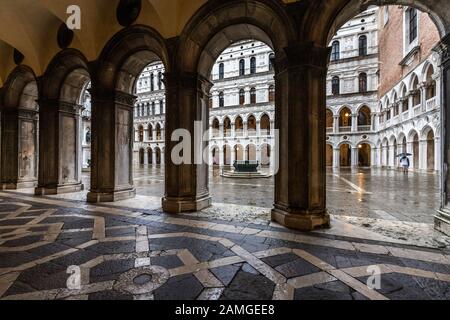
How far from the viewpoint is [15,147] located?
406 inches

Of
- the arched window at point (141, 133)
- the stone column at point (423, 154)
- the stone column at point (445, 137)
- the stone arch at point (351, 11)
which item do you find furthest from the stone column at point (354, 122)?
the arched window at point (141, 133)

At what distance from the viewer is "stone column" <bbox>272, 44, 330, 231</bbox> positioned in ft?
15.3

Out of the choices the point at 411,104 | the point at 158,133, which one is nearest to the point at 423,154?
the point at 411,104

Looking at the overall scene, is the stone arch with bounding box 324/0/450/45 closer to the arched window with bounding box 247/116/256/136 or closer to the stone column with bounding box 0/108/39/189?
the stone column with bounding box 0/108/39/189

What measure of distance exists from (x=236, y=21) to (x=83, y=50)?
5.13m

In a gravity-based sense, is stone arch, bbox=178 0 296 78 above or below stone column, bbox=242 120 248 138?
below

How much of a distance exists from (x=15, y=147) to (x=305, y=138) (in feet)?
40.0

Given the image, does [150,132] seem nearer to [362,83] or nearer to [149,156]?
[149,156]

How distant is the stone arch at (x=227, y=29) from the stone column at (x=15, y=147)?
901 cm

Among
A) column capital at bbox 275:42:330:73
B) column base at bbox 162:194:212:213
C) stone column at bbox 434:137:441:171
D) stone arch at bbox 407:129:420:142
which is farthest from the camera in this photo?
stone arch at bbox 407:129:420:142

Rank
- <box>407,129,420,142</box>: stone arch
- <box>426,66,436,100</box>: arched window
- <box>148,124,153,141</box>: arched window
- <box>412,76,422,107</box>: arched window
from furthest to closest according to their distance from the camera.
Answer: <box>148,124,153,141</box>: arched window, <box>407,129,420,142</box>: stone arch, <box>412,76,422,107</box>: arched window, <box>426,66,436,100</box>: arched window

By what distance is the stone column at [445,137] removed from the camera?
4.37 meters

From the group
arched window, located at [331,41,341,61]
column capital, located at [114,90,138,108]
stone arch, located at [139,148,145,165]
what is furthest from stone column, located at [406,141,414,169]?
stone arch, located at [139,148,145,165]

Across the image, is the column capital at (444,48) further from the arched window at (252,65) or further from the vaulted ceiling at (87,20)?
the arched window at (252,65)
